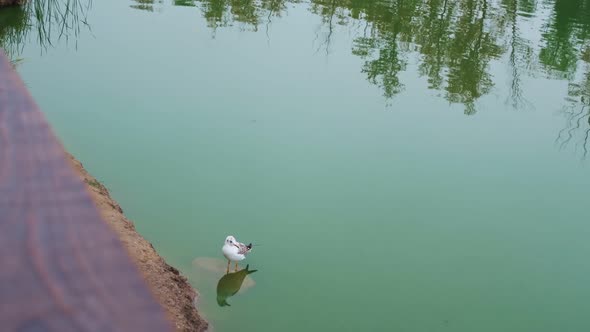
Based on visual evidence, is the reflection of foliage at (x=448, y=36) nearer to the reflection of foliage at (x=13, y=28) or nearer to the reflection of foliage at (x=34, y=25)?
the reflection of foliage at (x=34, y=25)

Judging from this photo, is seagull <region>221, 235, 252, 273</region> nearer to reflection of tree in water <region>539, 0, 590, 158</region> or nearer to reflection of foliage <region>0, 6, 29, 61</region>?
reflection of foliage <region>0, 6, 29, 61</region>

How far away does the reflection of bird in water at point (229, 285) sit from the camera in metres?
2.50

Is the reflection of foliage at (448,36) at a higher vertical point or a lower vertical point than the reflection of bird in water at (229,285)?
higher

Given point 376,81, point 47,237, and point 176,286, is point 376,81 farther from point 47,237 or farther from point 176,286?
point 47,237

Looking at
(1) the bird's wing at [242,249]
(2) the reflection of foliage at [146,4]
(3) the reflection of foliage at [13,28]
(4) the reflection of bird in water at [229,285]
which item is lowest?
(4) the reflection of bird in water at [229,285]

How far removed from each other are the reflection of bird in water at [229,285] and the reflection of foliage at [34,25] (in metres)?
2.77

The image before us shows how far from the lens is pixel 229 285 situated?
2.59m

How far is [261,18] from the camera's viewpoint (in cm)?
677

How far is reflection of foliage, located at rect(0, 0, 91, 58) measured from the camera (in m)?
4.79

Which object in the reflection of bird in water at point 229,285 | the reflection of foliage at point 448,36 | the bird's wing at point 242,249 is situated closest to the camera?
the reflection of bird in water at point 229,285

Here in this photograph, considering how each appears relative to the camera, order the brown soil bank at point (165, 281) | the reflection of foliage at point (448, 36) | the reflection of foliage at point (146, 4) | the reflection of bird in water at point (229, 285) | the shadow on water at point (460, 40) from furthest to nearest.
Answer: the reflection of foliage at point (146, 4), the reflection of foliage at point (448, 36), the shadow on water at point (460, 40), the reflection of bird in water at point (229, 285), the brown soil bank at point (165, 281)

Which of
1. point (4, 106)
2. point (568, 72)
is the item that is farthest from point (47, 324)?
point (568, 72)

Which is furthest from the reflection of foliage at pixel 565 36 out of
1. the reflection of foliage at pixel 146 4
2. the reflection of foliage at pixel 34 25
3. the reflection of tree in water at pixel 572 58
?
the reflection of foliage at pixel 34 25

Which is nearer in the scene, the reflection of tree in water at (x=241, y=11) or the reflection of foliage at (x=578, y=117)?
the reflection of foliage at (x=578, y=117)
